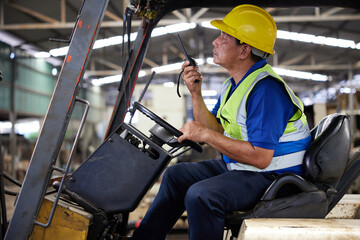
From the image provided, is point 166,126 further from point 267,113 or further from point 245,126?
point 267,113

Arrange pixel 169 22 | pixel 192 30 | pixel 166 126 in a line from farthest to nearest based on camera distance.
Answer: pixel 192 30 < pixel 169 22 < pixel 166 126

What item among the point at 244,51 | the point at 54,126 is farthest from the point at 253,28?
the point at 54,126

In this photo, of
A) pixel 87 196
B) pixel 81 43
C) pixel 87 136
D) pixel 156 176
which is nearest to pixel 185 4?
pixel 81 43

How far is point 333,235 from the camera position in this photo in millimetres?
1560

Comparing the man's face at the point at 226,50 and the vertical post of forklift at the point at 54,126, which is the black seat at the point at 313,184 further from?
the vertical post of forklift at the point at 54,126

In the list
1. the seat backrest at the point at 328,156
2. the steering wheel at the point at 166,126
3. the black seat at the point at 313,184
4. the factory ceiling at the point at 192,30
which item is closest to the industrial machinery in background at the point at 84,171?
the steering wheel at the point at 166,126

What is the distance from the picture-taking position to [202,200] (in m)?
1.71

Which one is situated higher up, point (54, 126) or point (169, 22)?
point (169, 22)

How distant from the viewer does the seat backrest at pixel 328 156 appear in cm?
187

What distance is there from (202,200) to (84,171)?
652 millimetres

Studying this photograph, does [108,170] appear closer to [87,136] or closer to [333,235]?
[333,235]

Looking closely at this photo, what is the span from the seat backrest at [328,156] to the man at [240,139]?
83mm

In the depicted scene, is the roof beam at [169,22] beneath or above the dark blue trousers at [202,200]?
above

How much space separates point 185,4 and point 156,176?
1219mm
